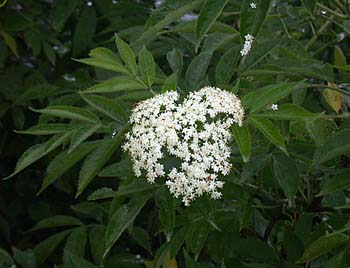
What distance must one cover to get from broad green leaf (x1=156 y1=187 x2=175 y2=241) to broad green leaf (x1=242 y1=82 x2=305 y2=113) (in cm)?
20

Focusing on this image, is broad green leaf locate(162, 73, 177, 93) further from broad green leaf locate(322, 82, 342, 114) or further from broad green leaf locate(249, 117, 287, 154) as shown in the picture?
broad green leaf locate(322, 82, 342, 114)

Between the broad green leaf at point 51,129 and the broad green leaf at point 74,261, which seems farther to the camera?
the broad green leaf at point 74,261

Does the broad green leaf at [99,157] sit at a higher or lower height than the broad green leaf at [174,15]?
lower

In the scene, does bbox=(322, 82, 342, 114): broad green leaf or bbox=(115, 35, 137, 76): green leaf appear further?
bbox=(322, 82, 342, 114): broad green leaf

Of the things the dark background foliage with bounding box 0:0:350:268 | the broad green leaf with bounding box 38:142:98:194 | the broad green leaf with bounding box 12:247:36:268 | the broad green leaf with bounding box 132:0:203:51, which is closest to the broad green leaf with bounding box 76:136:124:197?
the dark background foliage with bounding box 0:0:350:268

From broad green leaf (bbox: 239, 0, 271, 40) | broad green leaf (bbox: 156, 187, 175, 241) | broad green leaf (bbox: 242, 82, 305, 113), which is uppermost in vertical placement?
broad green leaf (bbox: 239, 0, 271, 40)

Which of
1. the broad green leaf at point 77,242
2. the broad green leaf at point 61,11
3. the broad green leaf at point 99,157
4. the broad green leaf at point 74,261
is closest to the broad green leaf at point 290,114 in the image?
the broad green leaf at point 99,157

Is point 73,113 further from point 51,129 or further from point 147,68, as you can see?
point 147,68

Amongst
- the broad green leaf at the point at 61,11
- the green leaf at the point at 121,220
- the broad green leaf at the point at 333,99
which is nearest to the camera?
the green leaf at the point at 121,220

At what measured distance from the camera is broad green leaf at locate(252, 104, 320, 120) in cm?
116

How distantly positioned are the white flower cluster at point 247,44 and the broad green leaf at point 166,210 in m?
0.30

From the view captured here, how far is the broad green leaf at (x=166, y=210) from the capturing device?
119cm

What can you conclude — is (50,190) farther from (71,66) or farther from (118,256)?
(118,256)

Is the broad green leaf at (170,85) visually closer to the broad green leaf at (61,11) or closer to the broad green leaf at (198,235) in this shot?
the broad green leaf at (198,235)
